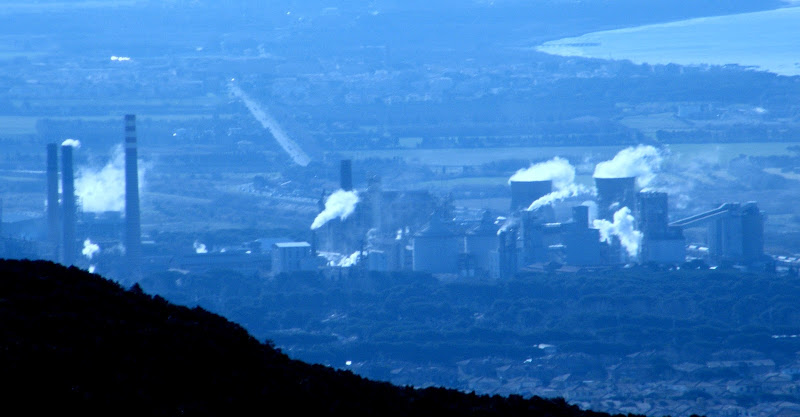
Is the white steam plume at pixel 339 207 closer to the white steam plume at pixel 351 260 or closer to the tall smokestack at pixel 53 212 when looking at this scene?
the white steam plume at pixel 351 260

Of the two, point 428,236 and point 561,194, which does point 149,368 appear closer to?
point 428,236

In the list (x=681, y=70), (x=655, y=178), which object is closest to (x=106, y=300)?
(x=655, y=178)

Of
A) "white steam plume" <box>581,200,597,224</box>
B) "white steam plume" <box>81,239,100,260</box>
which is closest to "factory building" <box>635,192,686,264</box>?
"white steam plume" <box>581,200,597,224</box>

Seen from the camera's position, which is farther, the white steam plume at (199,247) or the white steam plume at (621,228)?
the white steam plume at (199,247)

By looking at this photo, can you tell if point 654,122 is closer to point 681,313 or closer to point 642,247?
point 642,247

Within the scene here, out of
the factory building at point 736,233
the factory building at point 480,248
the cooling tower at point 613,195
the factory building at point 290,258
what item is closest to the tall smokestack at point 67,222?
the factory building at point 290,258
